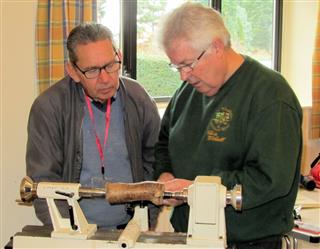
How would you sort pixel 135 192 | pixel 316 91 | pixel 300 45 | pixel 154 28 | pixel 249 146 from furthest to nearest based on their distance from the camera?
pixel 300 45
pixel 316 91
pixel 154 28
pixel 249 146
pixel 135 192

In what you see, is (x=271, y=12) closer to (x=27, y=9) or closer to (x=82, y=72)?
(x=27, y=9)

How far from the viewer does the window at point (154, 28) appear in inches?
126

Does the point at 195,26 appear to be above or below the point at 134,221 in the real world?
above

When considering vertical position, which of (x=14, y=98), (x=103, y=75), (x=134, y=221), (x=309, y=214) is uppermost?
(x=103, y=75)

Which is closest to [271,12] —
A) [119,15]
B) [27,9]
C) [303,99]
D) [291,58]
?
[291,58]

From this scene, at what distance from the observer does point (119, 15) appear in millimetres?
3211

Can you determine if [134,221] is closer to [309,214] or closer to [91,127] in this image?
Result: [91,127]

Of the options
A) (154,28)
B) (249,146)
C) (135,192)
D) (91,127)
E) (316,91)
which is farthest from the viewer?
(316,91)

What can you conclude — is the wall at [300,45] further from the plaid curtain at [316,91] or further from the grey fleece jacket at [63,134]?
the grey fleece jacket at [63,134]

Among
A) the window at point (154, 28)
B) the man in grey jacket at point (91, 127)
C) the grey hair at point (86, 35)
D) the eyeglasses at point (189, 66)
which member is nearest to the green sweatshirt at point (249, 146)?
the eyeglasses at point (189, 66)

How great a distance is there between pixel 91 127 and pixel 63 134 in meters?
0.10

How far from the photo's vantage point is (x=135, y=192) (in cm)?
104

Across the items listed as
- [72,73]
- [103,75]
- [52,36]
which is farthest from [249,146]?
[52,36]

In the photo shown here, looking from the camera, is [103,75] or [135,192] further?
[103,75]
